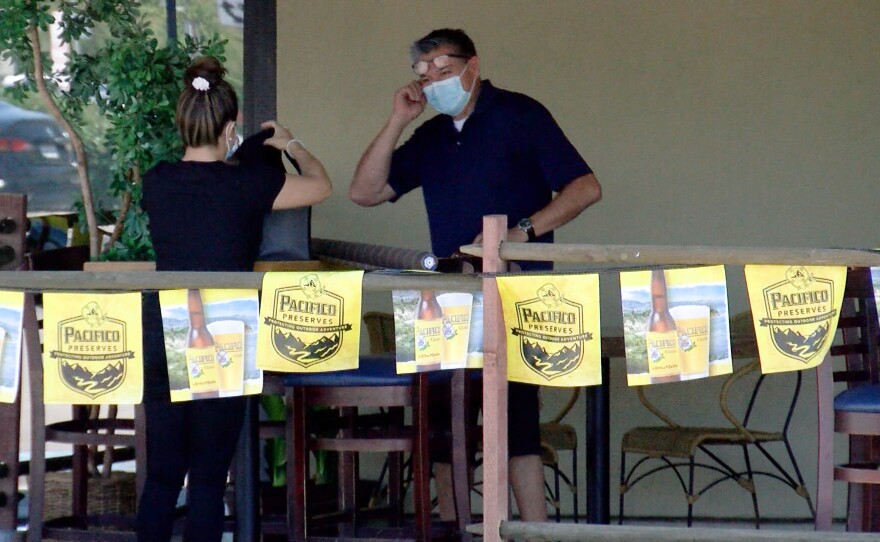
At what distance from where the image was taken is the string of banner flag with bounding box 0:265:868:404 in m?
2.76

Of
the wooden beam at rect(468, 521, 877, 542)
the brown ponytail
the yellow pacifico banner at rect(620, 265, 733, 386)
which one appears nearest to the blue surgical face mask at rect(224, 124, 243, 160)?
the brown ponytail

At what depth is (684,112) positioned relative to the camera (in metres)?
5.14

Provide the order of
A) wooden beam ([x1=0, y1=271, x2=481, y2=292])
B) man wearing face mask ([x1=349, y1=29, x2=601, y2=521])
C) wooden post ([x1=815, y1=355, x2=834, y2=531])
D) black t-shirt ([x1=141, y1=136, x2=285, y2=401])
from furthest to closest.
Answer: man wearing face mask ([x1=349, y1=29, x2=601, y2=521]) < black t-shirt ([x1=141, y1=136, x2=285, y2=401]) < wooden post ([x1=815, y1=355, x2=834, y2=531]) < wooden beam ([x1=0, y1=271, x2=481, y2=292])

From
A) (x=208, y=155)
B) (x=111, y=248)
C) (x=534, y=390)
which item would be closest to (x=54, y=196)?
(x=111, y=248)

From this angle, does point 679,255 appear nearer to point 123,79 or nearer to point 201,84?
point 201,84

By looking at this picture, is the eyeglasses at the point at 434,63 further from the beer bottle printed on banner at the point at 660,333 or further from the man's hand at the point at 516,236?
the beer bottle printed on banner at the point at 660,333

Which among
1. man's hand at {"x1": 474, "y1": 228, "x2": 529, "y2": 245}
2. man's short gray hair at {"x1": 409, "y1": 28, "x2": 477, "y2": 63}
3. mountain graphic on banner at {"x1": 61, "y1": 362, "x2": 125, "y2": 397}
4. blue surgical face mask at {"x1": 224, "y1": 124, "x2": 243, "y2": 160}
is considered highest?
man's short gray hair at {"x1": 409, "y1": 28, "x2": 477, "y2": 63}

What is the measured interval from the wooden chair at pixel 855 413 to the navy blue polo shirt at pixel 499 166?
0.87 m

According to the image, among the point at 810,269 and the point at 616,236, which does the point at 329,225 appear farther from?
the point at 810,269

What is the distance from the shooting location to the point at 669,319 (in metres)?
2.76

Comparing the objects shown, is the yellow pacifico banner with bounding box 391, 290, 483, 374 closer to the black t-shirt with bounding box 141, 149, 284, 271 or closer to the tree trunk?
the black t-shirt with bounding box 141, 149, 284, 271

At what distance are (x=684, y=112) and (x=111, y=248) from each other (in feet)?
7.83

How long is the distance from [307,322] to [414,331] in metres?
0.24

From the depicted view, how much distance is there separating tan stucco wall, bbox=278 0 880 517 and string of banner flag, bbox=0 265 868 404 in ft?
7.52
